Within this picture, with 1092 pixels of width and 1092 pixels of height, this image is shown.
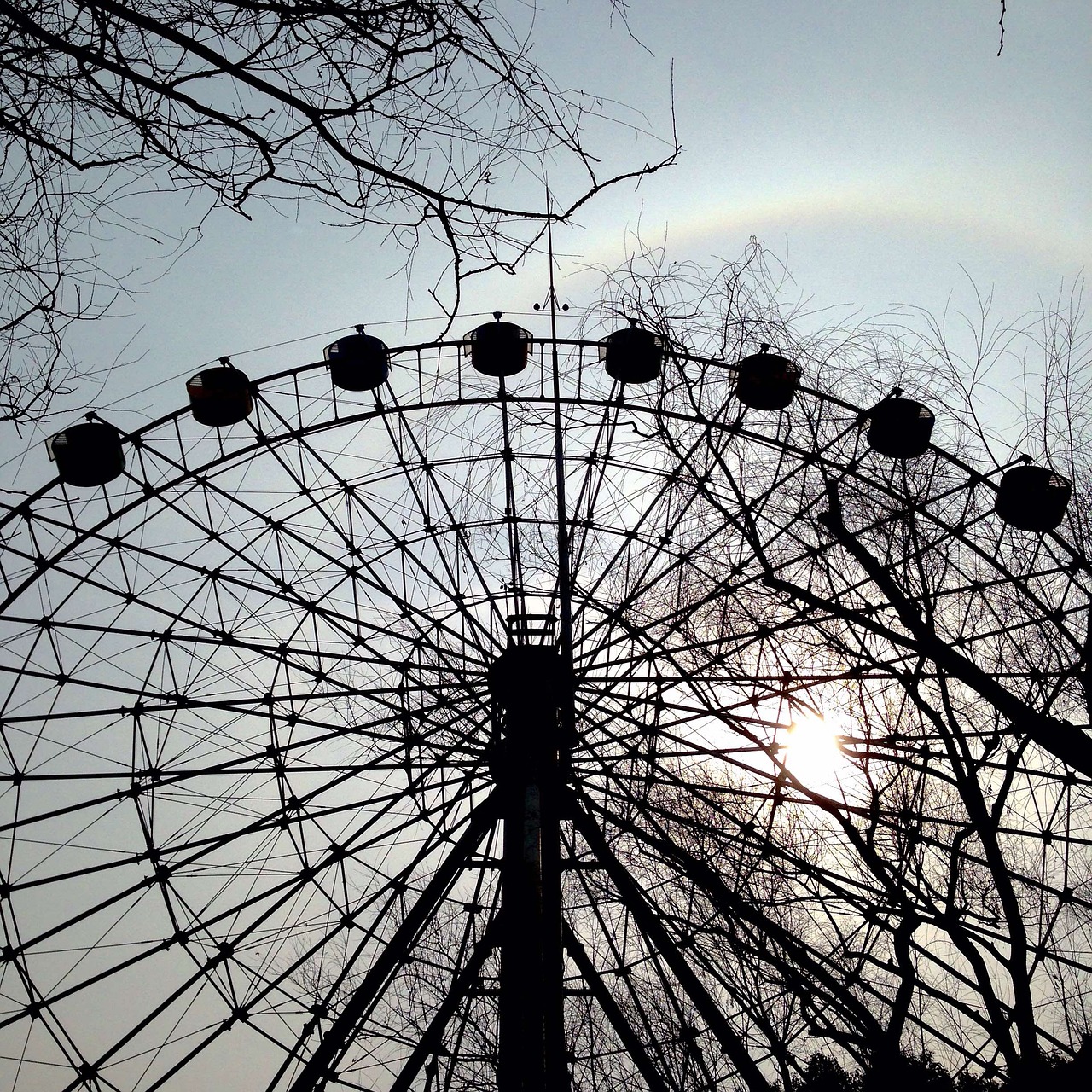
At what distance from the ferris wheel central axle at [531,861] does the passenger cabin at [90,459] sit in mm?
6837

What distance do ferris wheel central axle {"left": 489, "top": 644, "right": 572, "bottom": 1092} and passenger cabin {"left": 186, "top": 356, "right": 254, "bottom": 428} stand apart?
5.73 m

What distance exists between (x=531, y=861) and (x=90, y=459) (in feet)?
32.2

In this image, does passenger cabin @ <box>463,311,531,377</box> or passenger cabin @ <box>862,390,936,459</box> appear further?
passenger cabin @ <box>463,311,531,377</box>

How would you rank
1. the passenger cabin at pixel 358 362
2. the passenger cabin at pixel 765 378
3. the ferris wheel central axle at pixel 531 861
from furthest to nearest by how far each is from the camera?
the passenger cabin at pixel 358 362
the passenger cabin at pixel 765 378
the ferris wheel central axle at pixel 531 861

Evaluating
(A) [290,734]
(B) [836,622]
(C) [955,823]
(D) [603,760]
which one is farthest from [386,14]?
(A) [290,734]

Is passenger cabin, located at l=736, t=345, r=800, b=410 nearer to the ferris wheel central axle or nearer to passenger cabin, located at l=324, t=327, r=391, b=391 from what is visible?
the ferris wheel central axle

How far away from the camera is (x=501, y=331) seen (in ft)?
61.1

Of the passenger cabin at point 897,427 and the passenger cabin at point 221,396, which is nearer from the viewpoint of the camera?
the passenger cabin at point 897,427

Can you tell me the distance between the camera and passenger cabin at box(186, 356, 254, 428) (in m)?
17.9

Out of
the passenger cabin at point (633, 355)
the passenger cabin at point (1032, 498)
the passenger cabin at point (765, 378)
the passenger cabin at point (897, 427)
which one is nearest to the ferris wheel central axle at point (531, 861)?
the passenger cabin at point (633, 355)

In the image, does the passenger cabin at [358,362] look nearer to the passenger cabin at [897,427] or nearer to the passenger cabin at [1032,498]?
the passenger cabin at [897,427]

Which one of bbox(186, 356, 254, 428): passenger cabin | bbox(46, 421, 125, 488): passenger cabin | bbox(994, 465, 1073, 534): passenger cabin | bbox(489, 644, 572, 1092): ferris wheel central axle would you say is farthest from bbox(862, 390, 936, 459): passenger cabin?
bbox(46, 421, 125, 488): passenger cabin

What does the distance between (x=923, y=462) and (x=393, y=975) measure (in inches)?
398

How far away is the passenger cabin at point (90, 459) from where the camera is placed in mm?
17734
